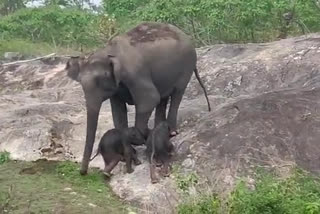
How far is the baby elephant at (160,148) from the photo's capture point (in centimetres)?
845

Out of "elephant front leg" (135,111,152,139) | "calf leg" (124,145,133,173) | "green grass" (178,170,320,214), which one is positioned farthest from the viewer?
"elephant front leg" (135,111,152,139)

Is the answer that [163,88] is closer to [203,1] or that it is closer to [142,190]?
[142,190]

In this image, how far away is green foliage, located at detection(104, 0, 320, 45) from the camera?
689 inches

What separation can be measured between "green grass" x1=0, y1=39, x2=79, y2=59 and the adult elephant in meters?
11.7

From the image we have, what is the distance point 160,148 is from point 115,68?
108cm

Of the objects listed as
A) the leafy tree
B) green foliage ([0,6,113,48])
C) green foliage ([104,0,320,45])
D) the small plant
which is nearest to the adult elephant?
the small plant

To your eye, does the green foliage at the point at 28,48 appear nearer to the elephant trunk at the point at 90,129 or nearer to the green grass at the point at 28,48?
the green grass at the point at 28,48

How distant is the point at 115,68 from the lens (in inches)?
345

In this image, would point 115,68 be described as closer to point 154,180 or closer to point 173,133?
point 173,133

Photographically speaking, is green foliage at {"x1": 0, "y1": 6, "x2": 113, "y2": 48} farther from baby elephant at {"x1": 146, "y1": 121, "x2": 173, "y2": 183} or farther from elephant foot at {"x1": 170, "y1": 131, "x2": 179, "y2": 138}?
baby elephant at {"x1": 146, "y1": 121, "x2": 173, "y2": 183}

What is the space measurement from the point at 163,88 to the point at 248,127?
→ 1400 mm

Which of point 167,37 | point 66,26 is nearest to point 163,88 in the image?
point 167,37

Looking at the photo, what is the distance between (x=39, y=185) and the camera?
834cm

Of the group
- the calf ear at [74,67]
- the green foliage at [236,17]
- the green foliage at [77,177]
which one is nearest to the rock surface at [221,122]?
the green foliage at [77,177]
